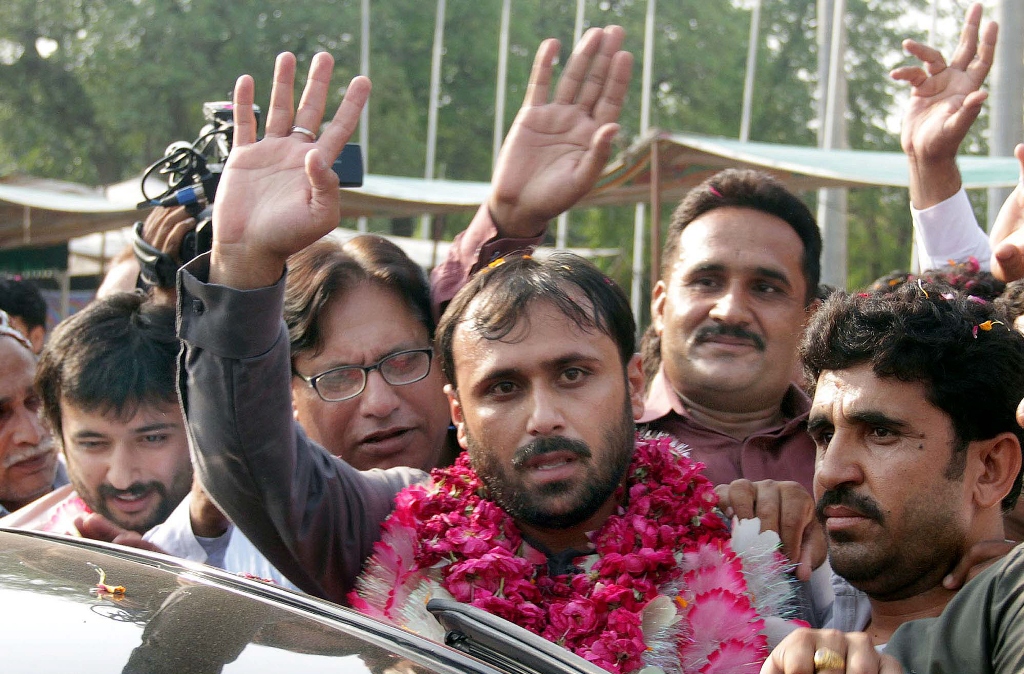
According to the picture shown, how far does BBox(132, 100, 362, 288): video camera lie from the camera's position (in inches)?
123

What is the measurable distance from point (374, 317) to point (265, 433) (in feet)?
3.39

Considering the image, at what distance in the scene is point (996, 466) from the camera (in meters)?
2.55

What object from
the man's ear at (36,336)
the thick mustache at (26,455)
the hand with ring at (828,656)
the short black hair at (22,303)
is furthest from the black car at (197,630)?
the short black hair at (22,303)

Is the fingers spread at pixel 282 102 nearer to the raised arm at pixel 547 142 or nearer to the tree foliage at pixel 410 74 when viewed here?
the raised arm at pixel 547 142

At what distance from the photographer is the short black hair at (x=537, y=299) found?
9.18 feet

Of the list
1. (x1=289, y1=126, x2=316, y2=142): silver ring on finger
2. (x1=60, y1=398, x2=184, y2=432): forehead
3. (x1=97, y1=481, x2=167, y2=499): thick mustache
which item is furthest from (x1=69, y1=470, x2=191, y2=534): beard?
(x1=289, y1=126, x2=316, y2=142): silver ring on finger

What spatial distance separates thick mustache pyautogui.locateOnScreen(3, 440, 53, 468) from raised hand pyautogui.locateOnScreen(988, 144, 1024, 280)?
10.6ft

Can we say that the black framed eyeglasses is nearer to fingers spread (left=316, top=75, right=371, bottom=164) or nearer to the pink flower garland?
the pink flower garland

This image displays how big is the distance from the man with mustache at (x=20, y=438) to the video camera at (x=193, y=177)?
3.09 ft

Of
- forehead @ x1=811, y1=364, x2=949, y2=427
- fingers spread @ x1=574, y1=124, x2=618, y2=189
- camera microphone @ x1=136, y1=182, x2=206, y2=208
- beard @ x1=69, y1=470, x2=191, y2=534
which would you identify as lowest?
beard @ x1=69, y1=470, x2=191, y2=534

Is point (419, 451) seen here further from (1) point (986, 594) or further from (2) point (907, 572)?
(1) point (986, 594)

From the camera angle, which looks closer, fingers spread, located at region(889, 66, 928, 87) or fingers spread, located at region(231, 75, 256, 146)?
fingers spread, located at region(231, 75, 256, 146)

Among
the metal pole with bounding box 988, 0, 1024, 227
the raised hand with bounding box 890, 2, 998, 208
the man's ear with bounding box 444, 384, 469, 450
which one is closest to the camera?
the man's ear with bounding box 444, 384, 469, 450

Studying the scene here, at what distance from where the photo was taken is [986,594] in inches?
75.7
